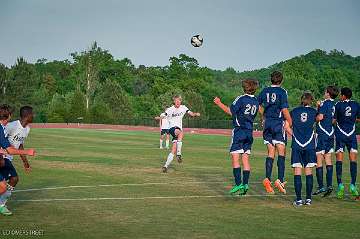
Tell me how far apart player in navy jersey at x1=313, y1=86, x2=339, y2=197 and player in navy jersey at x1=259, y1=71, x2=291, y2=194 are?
77 cm

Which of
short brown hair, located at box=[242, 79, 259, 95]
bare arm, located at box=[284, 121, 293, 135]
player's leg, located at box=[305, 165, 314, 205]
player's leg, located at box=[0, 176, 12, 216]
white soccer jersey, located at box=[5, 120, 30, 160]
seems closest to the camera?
player's leg, located at box=[0, 176, 12, 216]

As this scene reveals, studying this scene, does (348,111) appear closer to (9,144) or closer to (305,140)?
(305,140)

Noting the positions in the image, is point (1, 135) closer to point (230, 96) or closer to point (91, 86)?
point (230, 96)

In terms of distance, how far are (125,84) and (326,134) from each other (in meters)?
128

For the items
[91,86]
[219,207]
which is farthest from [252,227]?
[91,86]

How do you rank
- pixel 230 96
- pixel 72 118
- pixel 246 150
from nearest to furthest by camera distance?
pixel 246 150 < pixel 72 118 < pixel 230 96

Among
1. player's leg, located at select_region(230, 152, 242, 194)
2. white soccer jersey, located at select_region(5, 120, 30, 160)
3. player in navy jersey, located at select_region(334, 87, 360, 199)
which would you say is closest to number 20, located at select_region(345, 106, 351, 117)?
player in navy jersey, located at select_region(334, 87, 360, 199)

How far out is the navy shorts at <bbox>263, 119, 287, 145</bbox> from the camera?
13805 mm

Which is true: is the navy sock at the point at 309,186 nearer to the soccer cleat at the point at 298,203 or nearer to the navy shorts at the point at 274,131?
the soccer cleat at the point at 298,203

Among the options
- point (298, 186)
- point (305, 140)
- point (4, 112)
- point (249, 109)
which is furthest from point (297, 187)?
point (4, 112)

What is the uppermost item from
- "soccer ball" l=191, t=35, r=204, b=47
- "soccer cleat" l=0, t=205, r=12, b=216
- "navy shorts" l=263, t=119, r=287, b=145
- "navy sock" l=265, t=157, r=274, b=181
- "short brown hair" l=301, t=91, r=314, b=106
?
"soccer ball" l=191, t=35, r=204, b=47

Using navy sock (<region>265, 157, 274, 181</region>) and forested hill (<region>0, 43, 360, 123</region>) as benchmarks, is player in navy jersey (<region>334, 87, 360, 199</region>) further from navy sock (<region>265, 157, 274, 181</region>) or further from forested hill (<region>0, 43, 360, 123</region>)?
forested hill (<region>0, 43, 360, 123</region>)

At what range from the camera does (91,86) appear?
133875 mm

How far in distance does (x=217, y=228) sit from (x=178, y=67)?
11585 centimetres
